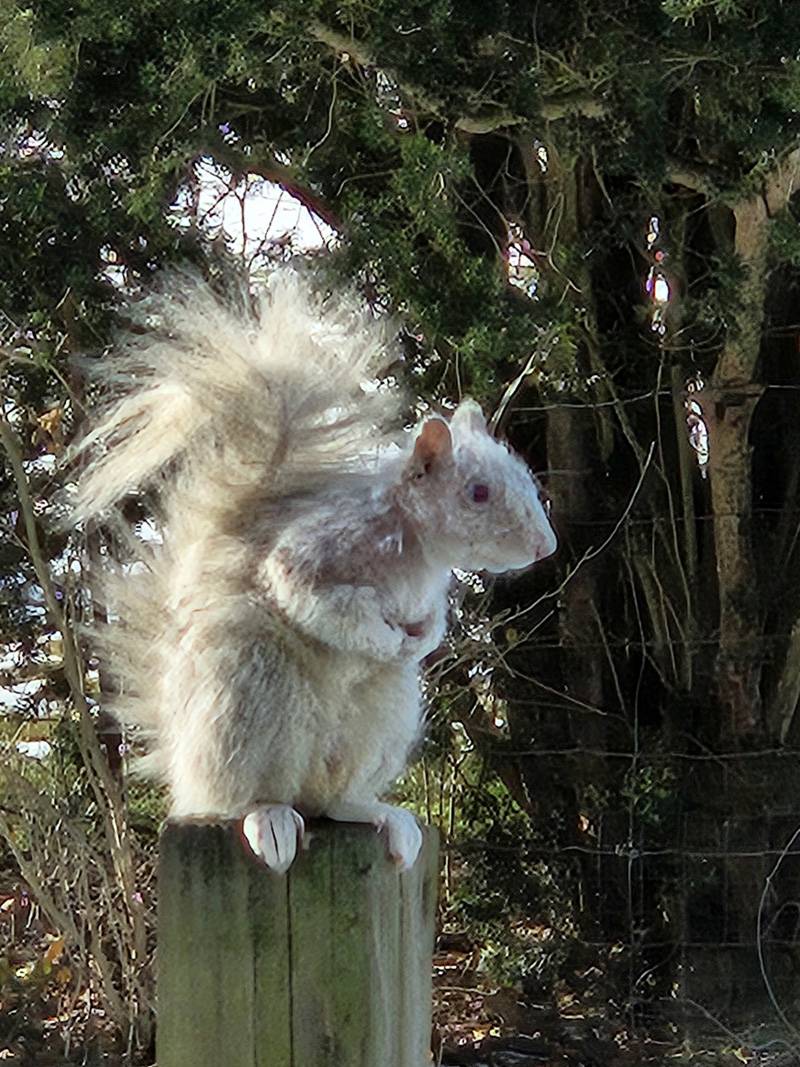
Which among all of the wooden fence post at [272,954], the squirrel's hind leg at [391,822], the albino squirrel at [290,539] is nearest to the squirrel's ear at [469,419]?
the albino squirrel at [290,539]

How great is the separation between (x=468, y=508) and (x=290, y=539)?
19 centimetres

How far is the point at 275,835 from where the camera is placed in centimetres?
127

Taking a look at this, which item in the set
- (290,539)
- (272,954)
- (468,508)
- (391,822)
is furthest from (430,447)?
(272,954)

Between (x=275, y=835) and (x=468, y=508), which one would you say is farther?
(x=468, y=508)

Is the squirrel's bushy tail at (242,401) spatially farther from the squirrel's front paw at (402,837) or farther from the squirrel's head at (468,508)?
the squirrel's front paw at (402,837)

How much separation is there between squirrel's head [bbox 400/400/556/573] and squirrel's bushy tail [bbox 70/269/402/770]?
5.0 inches

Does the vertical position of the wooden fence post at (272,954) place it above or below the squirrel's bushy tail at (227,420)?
below

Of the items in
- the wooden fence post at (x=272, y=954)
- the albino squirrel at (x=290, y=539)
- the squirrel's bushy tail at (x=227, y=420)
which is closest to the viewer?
the wooden fence post at (x=272, y=954)

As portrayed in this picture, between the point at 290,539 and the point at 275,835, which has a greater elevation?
the point at 290,539

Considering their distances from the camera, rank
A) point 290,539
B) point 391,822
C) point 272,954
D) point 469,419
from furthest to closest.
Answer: point 469,419 < point 290,539 < point 391,822 < point 272,954

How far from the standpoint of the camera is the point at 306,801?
4.89ft

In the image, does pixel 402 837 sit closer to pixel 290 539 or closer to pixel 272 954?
pixel 272 954

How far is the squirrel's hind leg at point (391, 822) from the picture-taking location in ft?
4.32

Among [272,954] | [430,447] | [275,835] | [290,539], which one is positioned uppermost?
[430,447]
